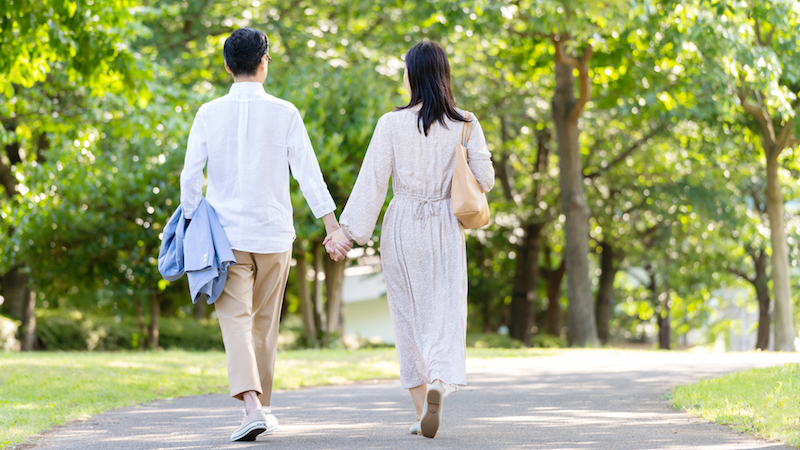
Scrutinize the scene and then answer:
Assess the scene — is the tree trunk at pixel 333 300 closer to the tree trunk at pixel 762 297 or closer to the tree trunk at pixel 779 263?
the tree trunk at pixel 779 263

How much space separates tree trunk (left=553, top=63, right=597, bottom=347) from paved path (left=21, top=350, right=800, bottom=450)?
24.0 ft

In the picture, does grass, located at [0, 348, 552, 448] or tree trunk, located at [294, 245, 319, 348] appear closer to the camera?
grass, located at [0, 348, 552, 448]

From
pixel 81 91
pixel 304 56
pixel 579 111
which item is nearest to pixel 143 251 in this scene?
pixel 81 91

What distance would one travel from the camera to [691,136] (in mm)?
17391

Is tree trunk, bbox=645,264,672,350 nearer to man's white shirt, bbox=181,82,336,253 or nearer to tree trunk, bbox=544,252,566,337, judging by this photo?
tree trunk, bbox=544,252,566,337

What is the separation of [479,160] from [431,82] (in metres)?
0.51

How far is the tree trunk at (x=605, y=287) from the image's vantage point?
2214 cm

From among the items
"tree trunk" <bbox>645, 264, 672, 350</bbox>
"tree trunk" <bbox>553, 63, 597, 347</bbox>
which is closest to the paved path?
"tree trunk" <bbox>553, 63, 597, 347</bbox>

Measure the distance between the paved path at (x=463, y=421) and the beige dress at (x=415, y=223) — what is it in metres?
0.55

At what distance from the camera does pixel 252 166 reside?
173 inches

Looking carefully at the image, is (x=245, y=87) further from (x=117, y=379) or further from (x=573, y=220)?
(x=573, y=220)

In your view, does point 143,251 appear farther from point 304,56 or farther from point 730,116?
point 730,116

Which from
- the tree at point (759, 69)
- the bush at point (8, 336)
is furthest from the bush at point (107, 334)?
the tree at point (759, 69)

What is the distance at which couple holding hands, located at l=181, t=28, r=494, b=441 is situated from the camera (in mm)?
4383
